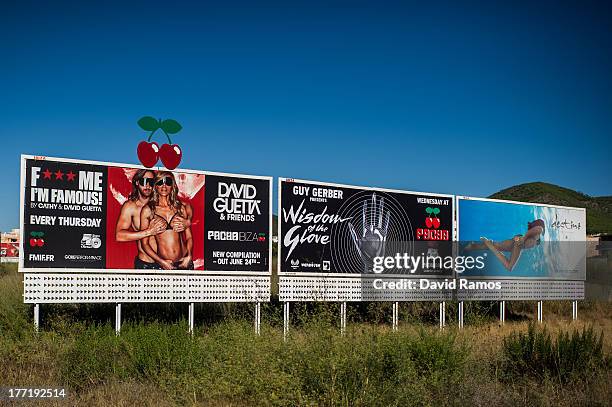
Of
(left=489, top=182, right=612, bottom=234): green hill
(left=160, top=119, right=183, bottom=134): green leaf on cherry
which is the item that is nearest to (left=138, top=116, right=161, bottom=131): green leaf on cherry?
(left=160, top=119, right=183, bottom=134): green leaf on cherry

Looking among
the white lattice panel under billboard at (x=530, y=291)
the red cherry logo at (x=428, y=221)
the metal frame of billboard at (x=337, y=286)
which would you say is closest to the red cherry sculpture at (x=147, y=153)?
the metal frame of billboard at (x=337, y=286)

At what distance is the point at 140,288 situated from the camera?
14266mm

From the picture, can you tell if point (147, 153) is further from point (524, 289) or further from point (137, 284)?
point (524, 289)

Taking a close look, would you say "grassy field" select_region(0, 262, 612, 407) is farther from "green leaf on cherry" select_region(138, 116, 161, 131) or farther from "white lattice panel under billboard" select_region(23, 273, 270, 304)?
"green leaf on cherry" select_region(138, 116, 161, 131)

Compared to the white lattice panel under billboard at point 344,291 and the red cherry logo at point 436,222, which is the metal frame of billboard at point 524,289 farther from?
the white lattice panel under billboard at point 344,291

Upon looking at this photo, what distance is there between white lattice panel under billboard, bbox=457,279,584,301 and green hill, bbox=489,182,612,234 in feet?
142

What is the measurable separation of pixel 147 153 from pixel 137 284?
8.82 feet

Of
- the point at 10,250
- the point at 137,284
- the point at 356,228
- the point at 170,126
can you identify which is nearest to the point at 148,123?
the point at 170,126

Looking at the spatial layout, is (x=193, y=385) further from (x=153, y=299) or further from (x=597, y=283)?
(x=597, y=283)

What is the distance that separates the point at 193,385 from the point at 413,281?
10.2 metres

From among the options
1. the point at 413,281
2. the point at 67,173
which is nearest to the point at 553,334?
the point at 413,281

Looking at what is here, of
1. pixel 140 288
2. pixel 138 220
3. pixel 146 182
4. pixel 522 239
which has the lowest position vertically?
pixel 140 288

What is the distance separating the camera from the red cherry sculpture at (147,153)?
1448cm

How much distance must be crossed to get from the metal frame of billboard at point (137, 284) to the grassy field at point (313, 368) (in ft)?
3.78
